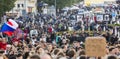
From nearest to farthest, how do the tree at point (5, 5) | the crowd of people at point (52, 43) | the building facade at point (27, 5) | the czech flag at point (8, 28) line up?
the crowd of people at point (52, 43)
the czech flag at point (8, 28)
the tree at point (5, 5)
the building facade at point (27, 5)

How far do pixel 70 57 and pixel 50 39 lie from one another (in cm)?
1921

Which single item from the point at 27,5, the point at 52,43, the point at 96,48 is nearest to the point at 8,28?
the point at 52,43

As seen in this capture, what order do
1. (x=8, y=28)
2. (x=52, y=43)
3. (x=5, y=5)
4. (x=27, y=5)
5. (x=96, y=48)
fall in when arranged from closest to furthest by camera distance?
1. (x=96, y=48)
2. (x=8, y=28)
3. (x=52, y=43)
4. (x=5, y=5)
5. (x=27, y=5)

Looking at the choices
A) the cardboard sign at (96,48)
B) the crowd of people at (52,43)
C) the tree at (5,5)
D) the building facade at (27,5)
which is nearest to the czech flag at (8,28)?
the crowd of people at (52,43)

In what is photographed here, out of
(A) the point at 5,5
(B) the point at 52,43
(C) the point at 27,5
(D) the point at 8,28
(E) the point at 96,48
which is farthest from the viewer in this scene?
(C) the point at 27,5

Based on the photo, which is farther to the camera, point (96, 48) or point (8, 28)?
point (8, 28)

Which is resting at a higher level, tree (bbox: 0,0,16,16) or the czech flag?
the czech flag

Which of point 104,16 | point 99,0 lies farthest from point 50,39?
point 99,0

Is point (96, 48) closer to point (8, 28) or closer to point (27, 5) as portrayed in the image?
point (8, 28)

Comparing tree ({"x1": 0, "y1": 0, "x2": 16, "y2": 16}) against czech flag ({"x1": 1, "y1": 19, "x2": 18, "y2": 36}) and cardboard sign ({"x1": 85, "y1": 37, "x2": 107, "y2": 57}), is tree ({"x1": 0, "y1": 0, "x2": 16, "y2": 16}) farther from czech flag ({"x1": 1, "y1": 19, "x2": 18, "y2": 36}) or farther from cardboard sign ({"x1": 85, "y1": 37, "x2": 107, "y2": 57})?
cardboard sign ({"x1": 85, "y1": 37, "x2": 107, "y2": 57})

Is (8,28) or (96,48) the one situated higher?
(96,48)

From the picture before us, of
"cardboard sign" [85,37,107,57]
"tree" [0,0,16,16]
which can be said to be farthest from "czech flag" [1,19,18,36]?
"tree" [0,0,16,16]

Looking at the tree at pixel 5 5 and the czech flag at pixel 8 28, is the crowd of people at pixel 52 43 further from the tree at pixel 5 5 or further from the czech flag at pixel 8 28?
the tree at pixel 5 5

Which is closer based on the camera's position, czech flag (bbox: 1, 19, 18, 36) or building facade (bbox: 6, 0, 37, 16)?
czech flag (bbox: 1, 19, 18, 36)
